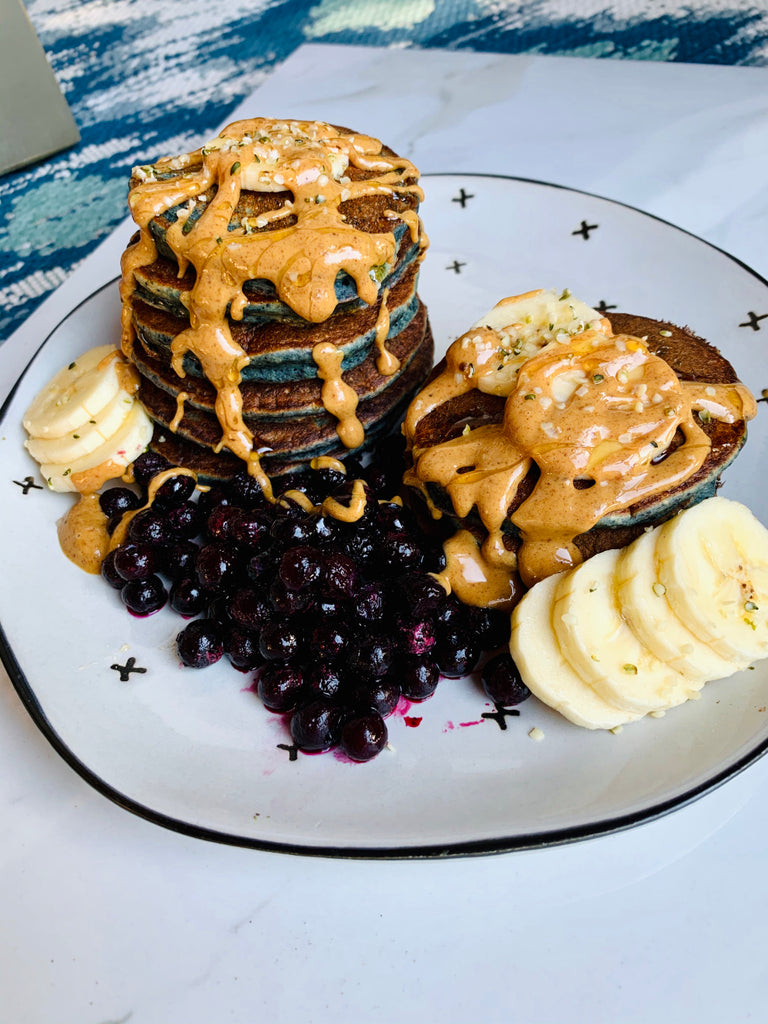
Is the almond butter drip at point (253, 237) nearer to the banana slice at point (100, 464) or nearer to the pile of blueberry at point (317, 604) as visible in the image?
the pile of blueberry at point (317, 604)

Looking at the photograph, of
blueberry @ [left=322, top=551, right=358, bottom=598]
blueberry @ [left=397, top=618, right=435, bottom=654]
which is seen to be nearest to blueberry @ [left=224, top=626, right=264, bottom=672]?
blueberry @ [left=322, top=551, right=358, bottom=598]

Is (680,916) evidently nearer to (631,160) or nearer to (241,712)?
(241,712)

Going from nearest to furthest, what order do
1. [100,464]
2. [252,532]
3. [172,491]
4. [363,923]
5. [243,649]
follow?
[363,923] < [243,649] < [252,532] < [172,491] < [100,464]

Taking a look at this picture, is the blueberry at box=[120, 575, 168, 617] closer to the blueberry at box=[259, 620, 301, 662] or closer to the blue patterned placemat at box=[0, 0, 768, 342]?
the blueberry at box=[259, 620, 301, 662]

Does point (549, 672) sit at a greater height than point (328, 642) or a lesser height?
lesser

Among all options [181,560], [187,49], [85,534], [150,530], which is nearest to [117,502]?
[85,534]

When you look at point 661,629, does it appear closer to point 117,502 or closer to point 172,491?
point 172,491

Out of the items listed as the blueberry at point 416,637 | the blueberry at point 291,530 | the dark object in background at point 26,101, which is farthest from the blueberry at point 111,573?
the dark object in background at point 26,101
